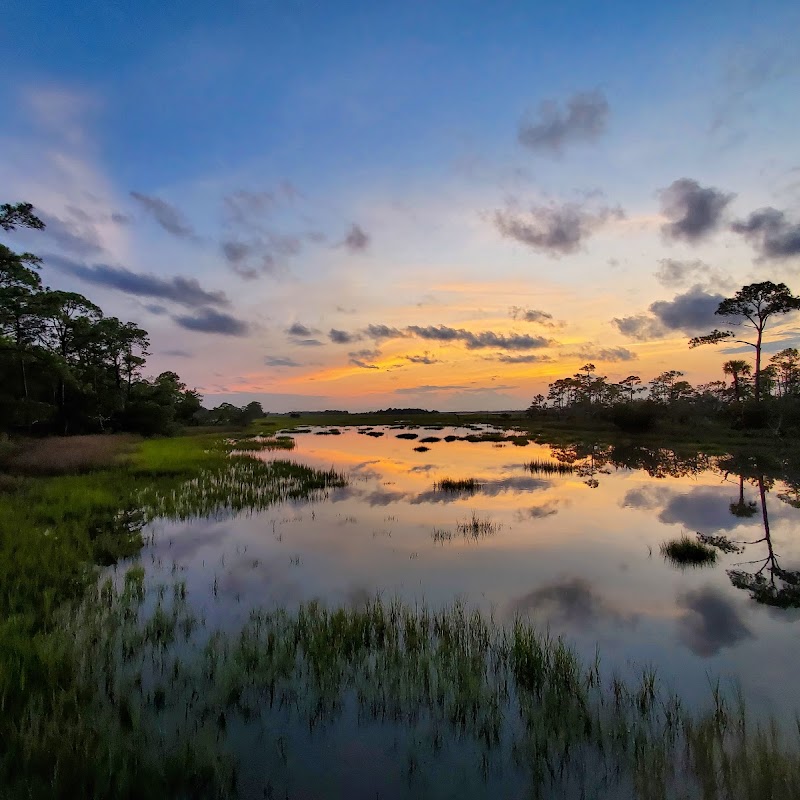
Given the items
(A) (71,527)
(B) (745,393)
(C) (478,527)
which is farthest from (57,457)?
(B) (745,393)

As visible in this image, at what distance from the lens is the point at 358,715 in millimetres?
5516

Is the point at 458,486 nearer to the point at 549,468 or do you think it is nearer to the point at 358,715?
the point at 549,468

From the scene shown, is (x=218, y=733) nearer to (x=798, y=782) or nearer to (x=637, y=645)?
(x=798, y=782)

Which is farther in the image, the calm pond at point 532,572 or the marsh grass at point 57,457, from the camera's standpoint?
the marsh grass at point 57,457

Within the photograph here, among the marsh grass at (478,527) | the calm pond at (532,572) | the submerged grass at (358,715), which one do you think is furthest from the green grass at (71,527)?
the marsh grass at (478,527)

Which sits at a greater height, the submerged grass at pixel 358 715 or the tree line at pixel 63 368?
the tree line at pixel 63 368

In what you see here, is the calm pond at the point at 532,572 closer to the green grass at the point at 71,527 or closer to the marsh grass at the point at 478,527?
the marsh grass at the point at 478,527

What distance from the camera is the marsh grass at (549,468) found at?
28.8 meters

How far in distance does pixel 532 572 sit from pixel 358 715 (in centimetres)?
679

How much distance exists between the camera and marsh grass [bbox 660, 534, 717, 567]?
1166 centimetres

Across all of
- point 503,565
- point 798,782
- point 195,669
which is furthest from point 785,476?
point 195,669

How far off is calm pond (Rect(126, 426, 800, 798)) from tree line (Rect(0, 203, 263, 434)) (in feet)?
71.8

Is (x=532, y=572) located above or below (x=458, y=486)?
below

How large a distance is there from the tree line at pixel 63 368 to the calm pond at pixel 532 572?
21888mm
